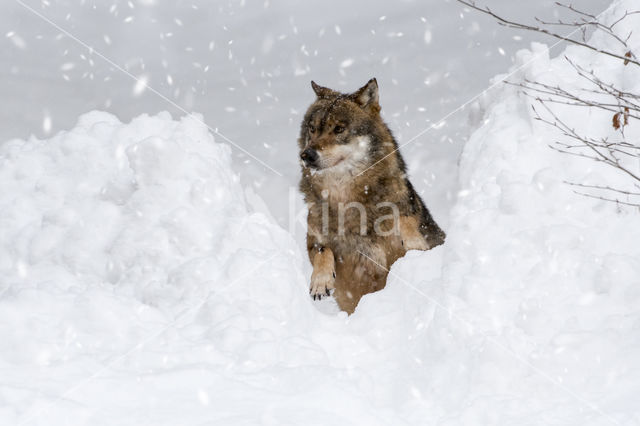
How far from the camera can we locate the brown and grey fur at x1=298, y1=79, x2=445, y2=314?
6812 mm

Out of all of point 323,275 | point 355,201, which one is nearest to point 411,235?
point 355,201

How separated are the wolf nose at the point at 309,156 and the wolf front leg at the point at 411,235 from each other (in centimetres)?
123

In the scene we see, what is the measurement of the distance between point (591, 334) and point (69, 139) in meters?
7.50

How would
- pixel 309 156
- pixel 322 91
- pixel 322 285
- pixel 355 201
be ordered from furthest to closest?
pixel 322 91 < pixel 355 201 < pixel 309 156 < pixel 322 285

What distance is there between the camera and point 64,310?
→ 4.11m

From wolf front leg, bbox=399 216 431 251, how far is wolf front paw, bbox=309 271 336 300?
92 cm

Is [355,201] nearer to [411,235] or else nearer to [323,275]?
[411,235]

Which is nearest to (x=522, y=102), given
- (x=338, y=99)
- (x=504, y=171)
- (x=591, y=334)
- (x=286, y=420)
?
(x=504, y=171)

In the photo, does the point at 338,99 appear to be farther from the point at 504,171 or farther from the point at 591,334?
the point at 591,334

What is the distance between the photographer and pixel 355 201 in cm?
690

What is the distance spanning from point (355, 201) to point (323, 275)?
99 centimetres

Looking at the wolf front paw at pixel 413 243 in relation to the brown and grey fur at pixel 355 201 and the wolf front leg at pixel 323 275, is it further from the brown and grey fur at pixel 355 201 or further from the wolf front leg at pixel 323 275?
the wolf front leg at pixel 323 275

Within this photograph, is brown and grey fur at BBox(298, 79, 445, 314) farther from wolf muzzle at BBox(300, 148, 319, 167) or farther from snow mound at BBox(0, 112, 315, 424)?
snow mound at BBox(0, 112, 315, 424)

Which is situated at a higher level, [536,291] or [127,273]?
[127,273]
